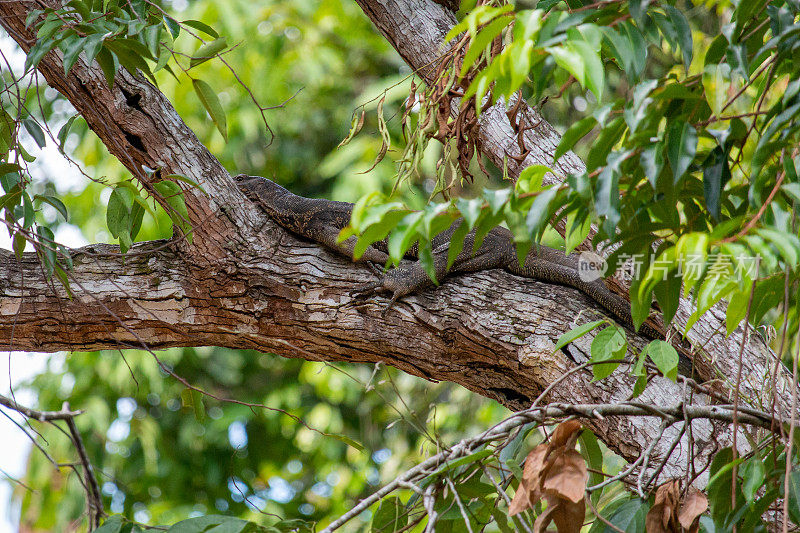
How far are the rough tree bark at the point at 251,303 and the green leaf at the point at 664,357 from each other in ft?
2.82

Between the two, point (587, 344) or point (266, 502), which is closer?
point (587, 344)

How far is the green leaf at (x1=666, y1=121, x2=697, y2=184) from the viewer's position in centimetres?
126

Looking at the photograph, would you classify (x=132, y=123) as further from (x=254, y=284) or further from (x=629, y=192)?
(x=629, y=192)

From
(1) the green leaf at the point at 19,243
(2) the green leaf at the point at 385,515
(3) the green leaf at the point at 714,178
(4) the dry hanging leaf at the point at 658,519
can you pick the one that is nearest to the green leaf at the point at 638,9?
(3) the green leaf at the point at 714,178

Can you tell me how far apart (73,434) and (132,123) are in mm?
1568

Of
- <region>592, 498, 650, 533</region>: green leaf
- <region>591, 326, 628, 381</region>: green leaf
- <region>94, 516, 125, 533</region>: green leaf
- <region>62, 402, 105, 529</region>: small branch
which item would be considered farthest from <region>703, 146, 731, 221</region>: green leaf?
<region>94, 516, 125, 533</region>: green leaf

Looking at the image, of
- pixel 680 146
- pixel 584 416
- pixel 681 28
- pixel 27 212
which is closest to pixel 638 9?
pixel 681 28

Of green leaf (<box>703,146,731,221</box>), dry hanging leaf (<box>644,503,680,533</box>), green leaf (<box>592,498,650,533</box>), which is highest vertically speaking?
green leaf (<box>703,146,731,221</box>)

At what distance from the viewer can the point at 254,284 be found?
2.74 meters

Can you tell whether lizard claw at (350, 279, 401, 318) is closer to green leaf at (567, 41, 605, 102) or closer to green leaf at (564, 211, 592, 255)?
green leaf at (564, 211, 592, 255)

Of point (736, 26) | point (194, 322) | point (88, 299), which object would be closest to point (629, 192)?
point (736, 26)

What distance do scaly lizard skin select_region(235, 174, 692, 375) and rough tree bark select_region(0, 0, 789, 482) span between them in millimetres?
75

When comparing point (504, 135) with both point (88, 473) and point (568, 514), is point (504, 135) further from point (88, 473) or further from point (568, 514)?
point (88, 473)

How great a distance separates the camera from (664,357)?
1.63m
